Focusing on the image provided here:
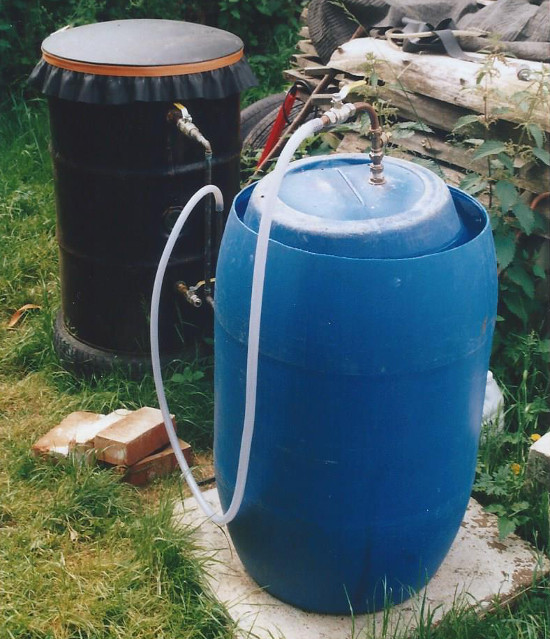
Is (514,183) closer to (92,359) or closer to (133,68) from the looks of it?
(133,68)

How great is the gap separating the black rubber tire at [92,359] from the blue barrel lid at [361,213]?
4.02 feet

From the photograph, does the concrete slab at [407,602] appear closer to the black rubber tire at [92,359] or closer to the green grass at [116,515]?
the green grass at [116,515]

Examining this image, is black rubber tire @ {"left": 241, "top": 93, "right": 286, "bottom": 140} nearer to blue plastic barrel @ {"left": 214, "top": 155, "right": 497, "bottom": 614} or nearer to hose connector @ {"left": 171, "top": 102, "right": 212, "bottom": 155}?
hose connector @ {"left": 171, "top": 102, "right": 212, "bottom": 155}

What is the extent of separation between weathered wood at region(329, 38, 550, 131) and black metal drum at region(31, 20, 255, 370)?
0.65m

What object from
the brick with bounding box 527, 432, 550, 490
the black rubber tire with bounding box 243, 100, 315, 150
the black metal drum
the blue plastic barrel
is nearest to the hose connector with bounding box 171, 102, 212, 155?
the black metal drum

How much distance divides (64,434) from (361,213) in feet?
4.51

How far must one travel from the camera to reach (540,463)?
2.46m

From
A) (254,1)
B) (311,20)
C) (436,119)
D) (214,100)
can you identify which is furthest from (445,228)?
(254,1)

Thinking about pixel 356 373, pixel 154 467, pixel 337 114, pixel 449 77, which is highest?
pixel 337 114

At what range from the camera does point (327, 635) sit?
2146 millimetres

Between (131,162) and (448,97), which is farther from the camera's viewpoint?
(448,97)

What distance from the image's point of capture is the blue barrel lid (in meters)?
1.85

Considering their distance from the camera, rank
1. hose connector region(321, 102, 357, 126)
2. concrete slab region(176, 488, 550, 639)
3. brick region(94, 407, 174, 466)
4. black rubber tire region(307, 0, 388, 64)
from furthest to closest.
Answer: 1. black rubber tire region(307, 0, 388, 64)
2. brick region(94, 407, 174, 466)
3. concrete slab region(176, 488, 550, 639)
4. hose connector region(321, 102, 357, 126)

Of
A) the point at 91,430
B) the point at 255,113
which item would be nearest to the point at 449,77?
the point at 255,113
